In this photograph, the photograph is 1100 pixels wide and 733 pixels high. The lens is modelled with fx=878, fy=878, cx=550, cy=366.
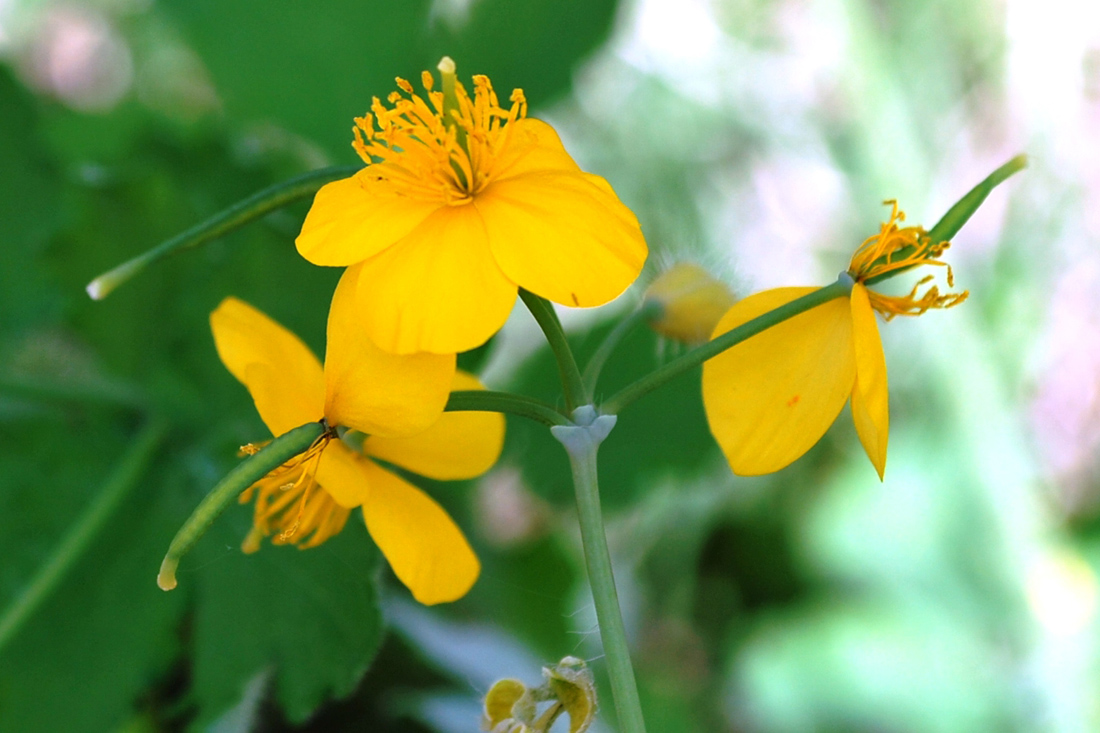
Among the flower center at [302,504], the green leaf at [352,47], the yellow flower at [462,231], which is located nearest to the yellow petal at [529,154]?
the yellow flower at [462,231]

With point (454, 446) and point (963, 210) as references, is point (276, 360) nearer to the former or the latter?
point (454, 446)

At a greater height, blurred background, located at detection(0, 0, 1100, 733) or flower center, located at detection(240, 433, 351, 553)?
blurred background, located at detection(0, 0, 1100, 733)

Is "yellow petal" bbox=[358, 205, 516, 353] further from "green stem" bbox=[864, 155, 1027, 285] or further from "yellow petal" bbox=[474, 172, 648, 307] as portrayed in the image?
"green stem" bbox=[864, 155, 1027, 285]

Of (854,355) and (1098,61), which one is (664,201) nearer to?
(1098,61)

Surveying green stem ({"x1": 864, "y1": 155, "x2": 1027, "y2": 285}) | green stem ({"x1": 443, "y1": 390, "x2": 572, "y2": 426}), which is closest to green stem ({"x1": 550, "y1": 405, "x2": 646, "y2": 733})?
green stem ({"x1": 443, "y1": 390, "x2": 572, "y2": 426})

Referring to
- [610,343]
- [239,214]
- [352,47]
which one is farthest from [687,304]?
[352,47]
